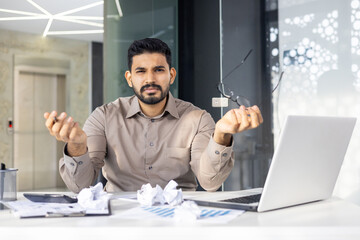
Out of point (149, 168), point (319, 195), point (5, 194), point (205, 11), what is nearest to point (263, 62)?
point (205, 11)

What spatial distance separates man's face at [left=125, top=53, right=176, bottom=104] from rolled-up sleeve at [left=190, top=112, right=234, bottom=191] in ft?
0.77

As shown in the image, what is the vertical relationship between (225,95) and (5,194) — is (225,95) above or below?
above

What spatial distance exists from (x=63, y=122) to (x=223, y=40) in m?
2.73

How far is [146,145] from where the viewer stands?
203cm

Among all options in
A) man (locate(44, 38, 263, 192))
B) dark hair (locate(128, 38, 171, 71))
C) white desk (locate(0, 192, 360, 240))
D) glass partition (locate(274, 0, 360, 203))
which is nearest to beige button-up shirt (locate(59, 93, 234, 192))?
man (locate(44, 38, 263, 192))

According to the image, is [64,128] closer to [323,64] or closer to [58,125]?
[58,125]

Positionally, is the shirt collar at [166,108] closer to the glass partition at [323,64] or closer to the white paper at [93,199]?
the white paper at [93,199]

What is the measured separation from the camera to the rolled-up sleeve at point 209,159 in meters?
1.65

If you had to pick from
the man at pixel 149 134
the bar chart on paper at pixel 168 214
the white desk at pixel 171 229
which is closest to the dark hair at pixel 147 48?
the man at pixel 149 134

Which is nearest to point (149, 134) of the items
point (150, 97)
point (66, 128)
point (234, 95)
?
point (150, 97)

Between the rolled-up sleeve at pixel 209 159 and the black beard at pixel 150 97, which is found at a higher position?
the black beard at pixel 150 97

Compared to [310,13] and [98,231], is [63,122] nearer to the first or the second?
[98,231]

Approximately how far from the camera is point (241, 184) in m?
3.89

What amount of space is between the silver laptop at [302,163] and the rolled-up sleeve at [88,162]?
1.96 feet
